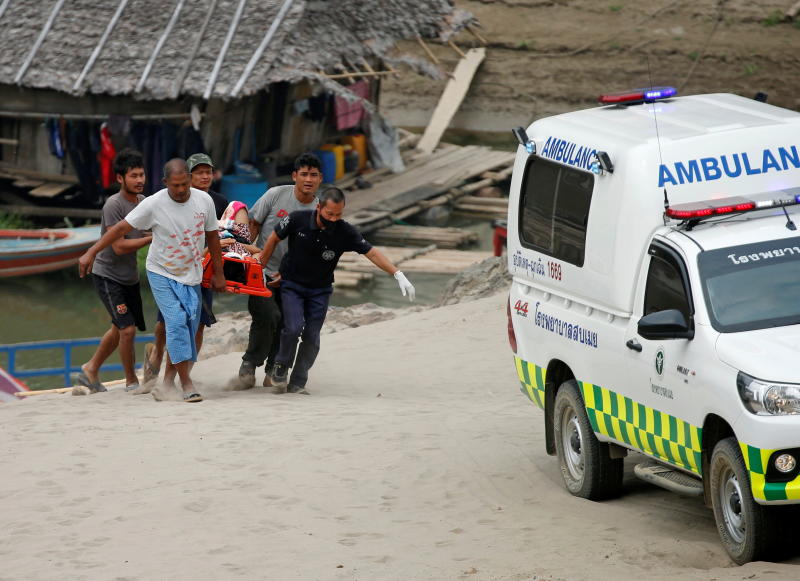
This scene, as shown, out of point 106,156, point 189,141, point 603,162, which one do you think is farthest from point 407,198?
point 603,162

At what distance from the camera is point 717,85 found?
32.7 meters

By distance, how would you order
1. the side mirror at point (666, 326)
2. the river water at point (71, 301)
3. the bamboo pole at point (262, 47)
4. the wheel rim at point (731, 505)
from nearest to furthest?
the wheel rim at point (731, 505)
the side mirror at point (666, 326)
the river water at point (71, 301)
the bamboo pole at point (262, 47)

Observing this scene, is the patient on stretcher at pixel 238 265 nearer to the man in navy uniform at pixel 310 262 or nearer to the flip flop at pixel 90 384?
the man in navy uniform at pixel 310 262

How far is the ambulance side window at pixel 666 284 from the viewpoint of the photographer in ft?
21.8

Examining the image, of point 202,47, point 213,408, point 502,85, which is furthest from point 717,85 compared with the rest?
point 213,408

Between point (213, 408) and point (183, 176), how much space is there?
179 cm

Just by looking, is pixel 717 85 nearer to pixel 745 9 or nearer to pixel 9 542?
pixel 745 9

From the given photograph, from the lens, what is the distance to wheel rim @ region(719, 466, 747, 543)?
6.21 metres

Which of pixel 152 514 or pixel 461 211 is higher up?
pixel 152 514

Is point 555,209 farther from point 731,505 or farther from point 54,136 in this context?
point 54,136

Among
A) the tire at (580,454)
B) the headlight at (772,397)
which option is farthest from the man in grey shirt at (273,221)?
the headlight at (772,397)

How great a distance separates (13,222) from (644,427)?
62.1 feet

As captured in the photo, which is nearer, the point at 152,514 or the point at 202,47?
the point at 152,514

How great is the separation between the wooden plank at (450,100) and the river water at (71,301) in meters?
9.30
